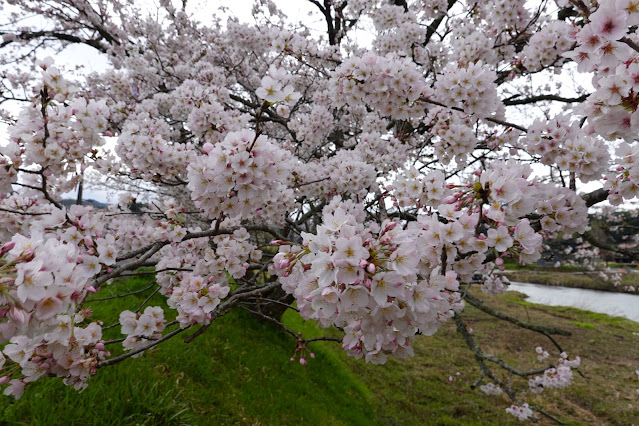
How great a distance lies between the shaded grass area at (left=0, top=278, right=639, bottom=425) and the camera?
231 cm

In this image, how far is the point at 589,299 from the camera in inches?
772

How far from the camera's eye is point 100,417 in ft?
7.01

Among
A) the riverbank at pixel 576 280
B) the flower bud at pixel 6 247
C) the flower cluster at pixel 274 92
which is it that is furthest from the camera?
the riverbank at pixel 576 280

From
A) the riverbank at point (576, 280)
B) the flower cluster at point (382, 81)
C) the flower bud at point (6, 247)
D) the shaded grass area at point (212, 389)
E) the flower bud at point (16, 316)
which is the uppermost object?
the flower cluster at point (382, 81)

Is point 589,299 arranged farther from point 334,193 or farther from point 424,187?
point 424,187

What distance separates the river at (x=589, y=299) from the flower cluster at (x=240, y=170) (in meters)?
20.9

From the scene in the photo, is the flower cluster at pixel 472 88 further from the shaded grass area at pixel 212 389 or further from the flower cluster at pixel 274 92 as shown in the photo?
the shaded grass area at pixel 212 389

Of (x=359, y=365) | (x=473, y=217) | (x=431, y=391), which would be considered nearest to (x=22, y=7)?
(x=473, y=217)

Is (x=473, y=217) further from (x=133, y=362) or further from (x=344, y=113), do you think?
(x=344, y=113)

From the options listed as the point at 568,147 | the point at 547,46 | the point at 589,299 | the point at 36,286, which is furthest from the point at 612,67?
the point at 589,299

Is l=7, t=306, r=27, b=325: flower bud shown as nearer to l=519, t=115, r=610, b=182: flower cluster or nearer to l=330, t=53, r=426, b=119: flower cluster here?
l=330, t=53, r=426, b=119: flower cluster

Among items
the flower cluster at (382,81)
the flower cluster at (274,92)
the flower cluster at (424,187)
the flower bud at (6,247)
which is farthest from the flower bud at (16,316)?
the flower cluster at (382,81)

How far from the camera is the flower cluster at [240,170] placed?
1.44 meters

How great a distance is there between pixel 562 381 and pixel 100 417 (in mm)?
6151
